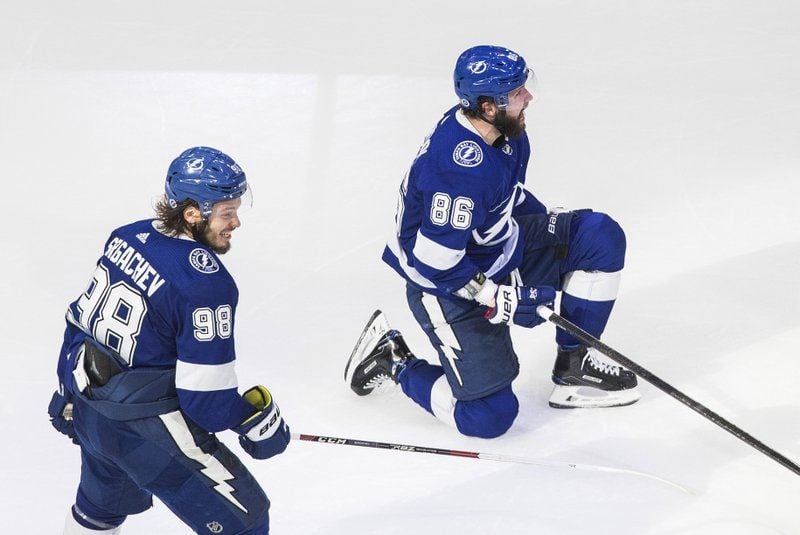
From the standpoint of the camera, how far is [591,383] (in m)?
3.94

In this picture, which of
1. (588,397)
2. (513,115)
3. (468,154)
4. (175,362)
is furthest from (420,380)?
(175,362)

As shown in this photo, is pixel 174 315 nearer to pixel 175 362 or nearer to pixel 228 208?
pixel 175 362

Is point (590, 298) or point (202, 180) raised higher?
point (202, 180)

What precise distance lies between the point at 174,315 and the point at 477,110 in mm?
1313

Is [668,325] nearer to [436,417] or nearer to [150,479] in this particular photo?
[436,417]

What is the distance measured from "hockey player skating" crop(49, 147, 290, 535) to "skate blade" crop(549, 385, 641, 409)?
1360 millimetres

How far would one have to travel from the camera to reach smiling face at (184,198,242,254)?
9.31 ft

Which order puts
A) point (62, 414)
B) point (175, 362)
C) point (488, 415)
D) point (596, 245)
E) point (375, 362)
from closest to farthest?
1. point (175, 362)
2. point (62, 414)
3. point (488, 415)
4. point (596, 245)
5. point (375, 362)

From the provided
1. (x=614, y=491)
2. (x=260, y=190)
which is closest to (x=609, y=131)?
(x=260, y=190)

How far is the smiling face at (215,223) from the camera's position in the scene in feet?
9.31

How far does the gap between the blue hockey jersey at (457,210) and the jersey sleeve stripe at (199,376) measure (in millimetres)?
999

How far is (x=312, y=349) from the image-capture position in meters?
4.28

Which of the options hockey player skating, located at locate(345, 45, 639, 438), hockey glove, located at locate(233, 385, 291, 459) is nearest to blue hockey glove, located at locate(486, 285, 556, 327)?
hockey player skating, located at locate(345, 45, 639, 438)

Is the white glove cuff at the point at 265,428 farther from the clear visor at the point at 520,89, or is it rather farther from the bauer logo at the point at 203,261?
the clear visor at the point at 520,89
